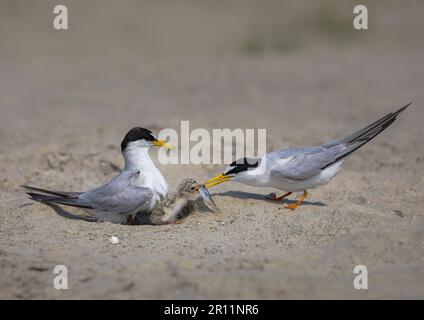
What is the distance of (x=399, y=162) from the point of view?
7277 millimetres

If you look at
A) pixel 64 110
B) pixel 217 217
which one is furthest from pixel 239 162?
pixel 64 110

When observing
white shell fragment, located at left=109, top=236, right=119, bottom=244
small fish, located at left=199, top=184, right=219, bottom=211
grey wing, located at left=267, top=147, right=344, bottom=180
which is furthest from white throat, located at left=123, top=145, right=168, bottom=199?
grey wing, located at left=267, top=147, right=344, bottom=180

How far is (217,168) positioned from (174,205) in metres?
1.46

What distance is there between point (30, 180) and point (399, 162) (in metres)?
4.27

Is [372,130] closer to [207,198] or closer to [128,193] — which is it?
[207,198]

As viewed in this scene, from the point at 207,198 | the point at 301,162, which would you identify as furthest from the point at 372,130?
the point at 207,198

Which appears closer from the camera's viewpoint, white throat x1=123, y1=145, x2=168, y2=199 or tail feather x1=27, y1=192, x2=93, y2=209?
tail feather x1=27, y1=192, x2=93, y2=209

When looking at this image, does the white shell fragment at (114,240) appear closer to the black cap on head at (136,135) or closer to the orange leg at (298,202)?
the black cap on head at (136,135)

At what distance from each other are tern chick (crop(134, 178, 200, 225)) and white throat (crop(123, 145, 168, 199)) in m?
0.11

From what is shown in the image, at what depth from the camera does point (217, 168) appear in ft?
23.1

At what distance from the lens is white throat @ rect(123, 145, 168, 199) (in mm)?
5766

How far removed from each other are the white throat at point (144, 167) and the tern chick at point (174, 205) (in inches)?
4.3

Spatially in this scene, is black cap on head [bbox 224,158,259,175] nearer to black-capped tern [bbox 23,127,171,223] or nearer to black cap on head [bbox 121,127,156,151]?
black-capped tern [bbox 23,127,171,223]

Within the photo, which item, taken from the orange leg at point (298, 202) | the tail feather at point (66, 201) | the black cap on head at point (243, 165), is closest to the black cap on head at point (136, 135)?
the tail feather at point (66, 201)
